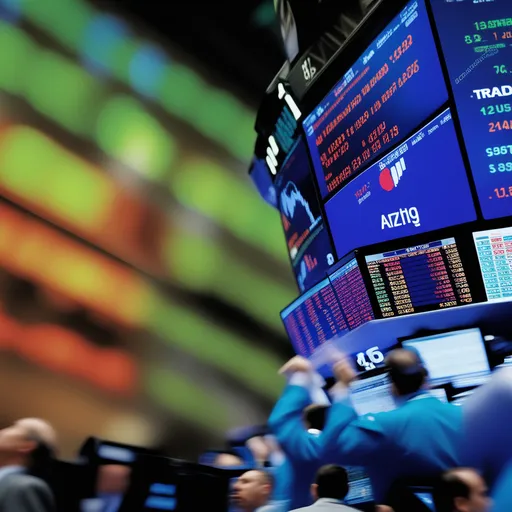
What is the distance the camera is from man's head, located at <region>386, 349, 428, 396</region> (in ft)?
7.97

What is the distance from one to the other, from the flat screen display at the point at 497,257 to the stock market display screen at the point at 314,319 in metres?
1.12

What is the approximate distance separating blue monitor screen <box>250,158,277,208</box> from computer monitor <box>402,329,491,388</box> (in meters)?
3.09

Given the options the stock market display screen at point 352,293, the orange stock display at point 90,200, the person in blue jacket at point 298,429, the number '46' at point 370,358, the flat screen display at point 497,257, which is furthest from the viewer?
the orange stock display at point 90,200

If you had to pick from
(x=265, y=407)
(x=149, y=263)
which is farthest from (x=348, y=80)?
(x=265, y=407)

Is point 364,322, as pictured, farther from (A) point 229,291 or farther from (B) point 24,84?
(B) point 24,84

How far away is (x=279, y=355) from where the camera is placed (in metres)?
9.66

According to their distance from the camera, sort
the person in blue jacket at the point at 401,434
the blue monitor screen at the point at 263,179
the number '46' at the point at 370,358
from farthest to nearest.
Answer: the blue monitor screen at the point at 263,179
the number '46' at the point at 370,358
the person in blue jacket at the point at 401,434

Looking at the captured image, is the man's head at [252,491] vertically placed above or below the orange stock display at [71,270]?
below

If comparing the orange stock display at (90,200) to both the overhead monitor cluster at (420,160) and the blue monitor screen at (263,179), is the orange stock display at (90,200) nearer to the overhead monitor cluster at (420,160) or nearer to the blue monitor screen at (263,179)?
the blue monitor screen at (263,179)

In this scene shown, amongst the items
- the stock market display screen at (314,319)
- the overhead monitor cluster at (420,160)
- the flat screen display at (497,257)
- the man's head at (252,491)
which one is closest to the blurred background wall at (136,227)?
the stock market display screen at (314,319)

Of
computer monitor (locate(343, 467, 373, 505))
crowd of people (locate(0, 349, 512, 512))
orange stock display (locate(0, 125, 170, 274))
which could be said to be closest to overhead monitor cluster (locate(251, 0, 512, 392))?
computer monitor (locate(343, 467, 373, 505))

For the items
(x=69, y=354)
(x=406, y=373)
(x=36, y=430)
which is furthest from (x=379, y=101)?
(x=69, y=354)

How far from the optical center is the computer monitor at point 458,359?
13.8 ft

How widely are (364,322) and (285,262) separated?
5502 millimetres
